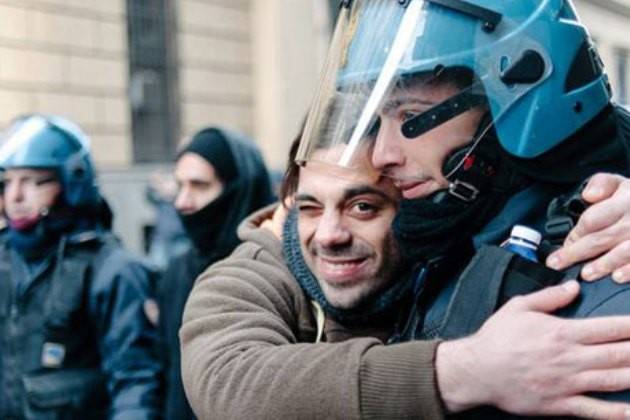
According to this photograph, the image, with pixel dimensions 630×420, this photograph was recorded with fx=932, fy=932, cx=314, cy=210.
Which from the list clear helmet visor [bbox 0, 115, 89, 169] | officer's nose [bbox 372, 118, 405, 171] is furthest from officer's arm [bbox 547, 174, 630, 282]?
clear helmet visor [bbox 0, 115, 89, 169]

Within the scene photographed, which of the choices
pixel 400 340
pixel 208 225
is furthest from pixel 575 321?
pixel 208 225

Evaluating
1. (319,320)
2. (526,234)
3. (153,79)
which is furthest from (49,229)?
(153,79)

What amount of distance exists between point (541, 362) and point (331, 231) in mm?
656

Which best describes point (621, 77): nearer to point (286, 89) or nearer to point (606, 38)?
point (606, 38)

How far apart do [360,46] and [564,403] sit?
0.73m

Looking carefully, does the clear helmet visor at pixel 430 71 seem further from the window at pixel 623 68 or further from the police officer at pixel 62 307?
the window at pixel 623 68

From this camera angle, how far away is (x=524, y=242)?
145 cm

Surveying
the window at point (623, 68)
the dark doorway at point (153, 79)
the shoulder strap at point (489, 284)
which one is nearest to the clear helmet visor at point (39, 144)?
the shoulder strap at point (489, 284)

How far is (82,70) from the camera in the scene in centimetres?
860

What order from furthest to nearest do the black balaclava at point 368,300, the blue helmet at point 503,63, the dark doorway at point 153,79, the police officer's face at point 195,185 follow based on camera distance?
the dark doorway at point 153,79
the police officer's face at point 195,185
the black balaclava at point 368,300
the blue helmet at point 503,63

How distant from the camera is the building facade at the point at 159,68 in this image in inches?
319

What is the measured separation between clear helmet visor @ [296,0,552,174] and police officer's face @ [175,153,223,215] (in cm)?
206

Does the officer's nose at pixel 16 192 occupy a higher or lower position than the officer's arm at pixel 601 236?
lower

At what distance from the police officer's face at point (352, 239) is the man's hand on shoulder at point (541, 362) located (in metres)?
0.49
